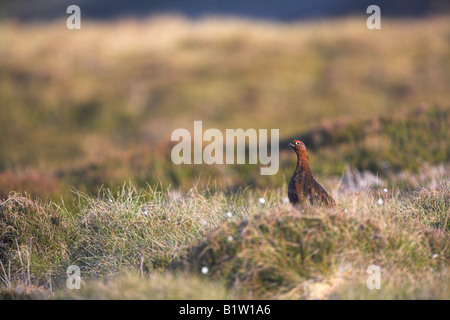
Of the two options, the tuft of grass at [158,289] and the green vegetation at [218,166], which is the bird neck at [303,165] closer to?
the green vegetation at [218,166]

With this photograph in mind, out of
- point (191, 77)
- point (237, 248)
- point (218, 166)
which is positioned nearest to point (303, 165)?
point (237, 248)

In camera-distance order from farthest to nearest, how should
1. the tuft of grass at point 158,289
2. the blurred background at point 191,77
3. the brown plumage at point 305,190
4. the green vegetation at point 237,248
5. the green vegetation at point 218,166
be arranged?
the blurred background at point 191,77
the brown plumage at point 305,190
the green vegetation at point 218,166
the green vegetation at point 237,248
the tuft of grass at point 158,289

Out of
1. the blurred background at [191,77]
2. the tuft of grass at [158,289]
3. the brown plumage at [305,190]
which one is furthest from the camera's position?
the blurred background at [191,77]

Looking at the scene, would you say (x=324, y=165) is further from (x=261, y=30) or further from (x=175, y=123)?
(x=261, y=30)

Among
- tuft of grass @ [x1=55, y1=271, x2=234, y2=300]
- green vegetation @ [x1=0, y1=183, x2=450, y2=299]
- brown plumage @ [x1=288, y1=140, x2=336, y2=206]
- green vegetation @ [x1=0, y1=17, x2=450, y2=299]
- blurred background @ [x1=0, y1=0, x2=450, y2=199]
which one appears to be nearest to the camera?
tuft of grass @ [x1=55, y1=271, x2=234, y2=300]

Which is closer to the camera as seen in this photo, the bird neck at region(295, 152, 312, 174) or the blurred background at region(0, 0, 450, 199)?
the bird neck at region(295, 152, 312, 174)

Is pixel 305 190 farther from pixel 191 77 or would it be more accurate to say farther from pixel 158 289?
pixel 191 77

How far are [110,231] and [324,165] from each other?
19.1ft

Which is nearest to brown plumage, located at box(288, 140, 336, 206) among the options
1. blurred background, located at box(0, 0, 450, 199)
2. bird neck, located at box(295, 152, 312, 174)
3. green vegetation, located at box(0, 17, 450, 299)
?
bird neck, located at box(295, 152, 312, 174)

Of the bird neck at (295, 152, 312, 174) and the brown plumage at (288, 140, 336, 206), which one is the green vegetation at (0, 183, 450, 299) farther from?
the bird neck at (295, 152, 312, 174)

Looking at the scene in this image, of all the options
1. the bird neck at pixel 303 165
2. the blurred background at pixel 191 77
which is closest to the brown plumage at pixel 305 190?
the bird neck at pixel 303 165

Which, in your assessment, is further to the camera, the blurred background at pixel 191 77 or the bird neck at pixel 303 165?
the blurred background at pixel 191 77

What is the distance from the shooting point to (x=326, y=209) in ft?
15.9
